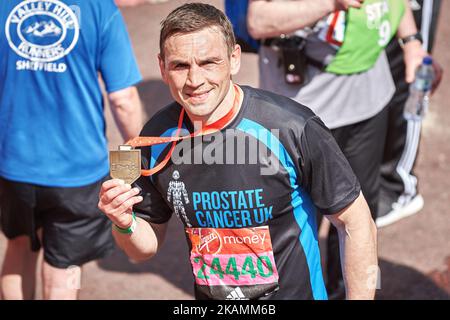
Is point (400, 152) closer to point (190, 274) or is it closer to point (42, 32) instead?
point (190, 274)

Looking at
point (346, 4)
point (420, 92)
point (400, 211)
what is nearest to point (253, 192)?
point (346, 4)

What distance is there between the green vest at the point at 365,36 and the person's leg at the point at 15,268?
1798 millimetres

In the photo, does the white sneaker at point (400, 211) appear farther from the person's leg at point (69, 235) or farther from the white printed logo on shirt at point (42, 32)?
the white printed logo on shirt at point (42, 32)

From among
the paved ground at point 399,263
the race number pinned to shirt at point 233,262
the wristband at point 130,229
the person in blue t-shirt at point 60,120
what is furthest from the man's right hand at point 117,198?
the paved ground at point 399,263

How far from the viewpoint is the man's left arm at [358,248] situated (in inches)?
114

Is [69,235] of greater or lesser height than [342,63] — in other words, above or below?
below

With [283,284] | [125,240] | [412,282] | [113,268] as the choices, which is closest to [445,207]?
[412,282]

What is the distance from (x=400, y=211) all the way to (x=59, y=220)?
7.85 feet

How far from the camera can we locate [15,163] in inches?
157

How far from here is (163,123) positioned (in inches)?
115

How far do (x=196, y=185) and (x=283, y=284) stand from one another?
498mm

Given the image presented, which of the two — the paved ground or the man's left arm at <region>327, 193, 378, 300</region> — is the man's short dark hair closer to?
the man's left arm at <region>327, 193, 378, 300</region>
